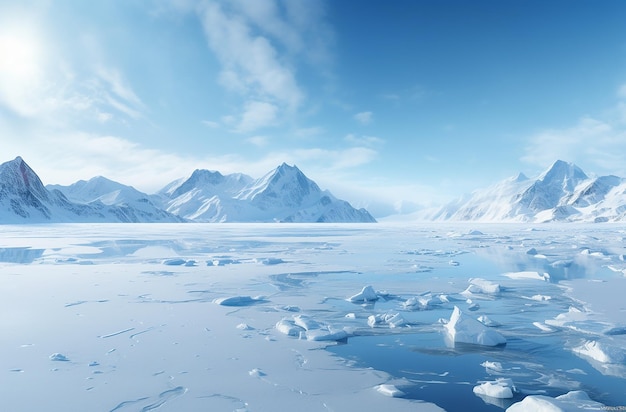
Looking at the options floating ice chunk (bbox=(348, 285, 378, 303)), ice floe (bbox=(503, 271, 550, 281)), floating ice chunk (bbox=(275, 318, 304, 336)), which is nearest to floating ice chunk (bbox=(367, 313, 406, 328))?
floating ice chunk (bbox=(275, 318, 304, 336))

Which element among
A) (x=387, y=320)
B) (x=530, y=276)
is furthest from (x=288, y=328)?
(x=530, y=276)

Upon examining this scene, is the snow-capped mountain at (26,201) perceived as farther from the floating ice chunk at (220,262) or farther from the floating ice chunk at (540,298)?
the floating ice chunk at (540,298)

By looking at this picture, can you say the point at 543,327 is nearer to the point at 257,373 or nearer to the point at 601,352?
the point at 601,352

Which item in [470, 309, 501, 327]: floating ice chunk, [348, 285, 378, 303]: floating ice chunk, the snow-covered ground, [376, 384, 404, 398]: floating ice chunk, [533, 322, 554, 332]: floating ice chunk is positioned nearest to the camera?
the snow-covered ground

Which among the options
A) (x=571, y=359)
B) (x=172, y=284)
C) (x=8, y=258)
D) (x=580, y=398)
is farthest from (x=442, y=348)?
(x=8, y=258)

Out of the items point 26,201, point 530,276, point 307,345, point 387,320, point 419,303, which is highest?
point 26,201

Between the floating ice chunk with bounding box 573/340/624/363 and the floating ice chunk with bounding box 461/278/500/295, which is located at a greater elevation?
the floating ice chunk with bounding box 461/278/500/295

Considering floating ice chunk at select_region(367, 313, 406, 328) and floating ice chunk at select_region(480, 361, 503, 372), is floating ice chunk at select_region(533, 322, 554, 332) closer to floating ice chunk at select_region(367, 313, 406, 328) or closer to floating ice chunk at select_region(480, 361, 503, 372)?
floating ice chunk at select_region(480, 361, 503, 372)
